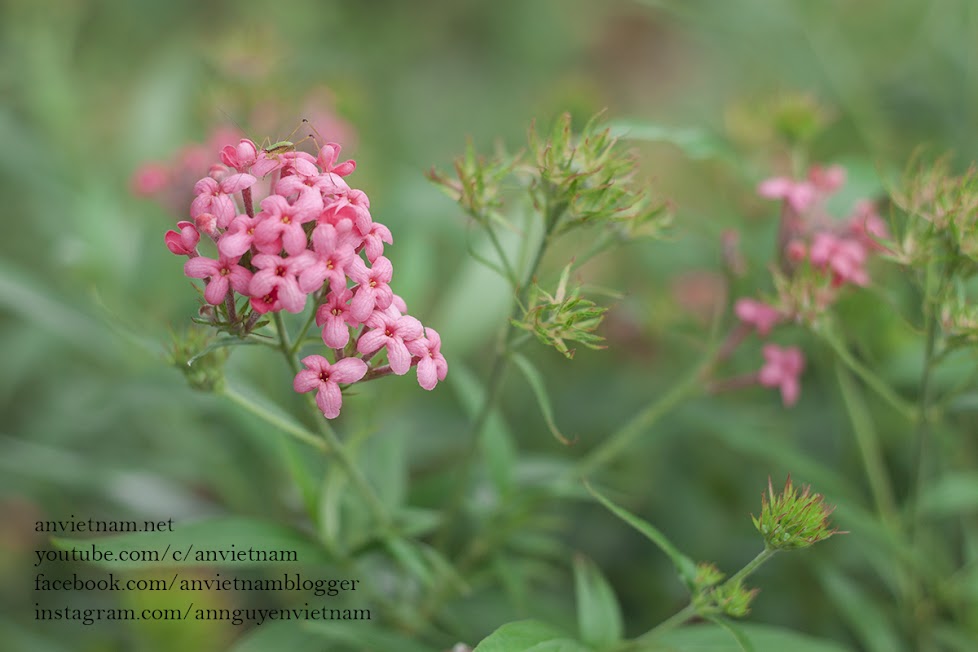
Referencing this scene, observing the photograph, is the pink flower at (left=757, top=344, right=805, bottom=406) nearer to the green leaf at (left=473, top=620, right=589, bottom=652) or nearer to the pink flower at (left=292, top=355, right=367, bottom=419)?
the green leaf at (left=473, top=620, right=589, bottom=652)

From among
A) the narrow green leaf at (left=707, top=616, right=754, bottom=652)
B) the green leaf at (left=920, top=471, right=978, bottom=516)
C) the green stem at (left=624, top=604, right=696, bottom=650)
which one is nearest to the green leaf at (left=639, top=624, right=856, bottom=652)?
the green stem at (left=624, top=604, right=696, bottom=650)

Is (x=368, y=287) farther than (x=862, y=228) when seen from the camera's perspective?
No

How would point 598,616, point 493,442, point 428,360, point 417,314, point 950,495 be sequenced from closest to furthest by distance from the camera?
point 428,360 < point 598,616 < point 493,442 < point 950,495 < point 417,314

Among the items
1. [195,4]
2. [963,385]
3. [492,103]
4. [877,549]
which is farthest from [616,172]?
[195,4]

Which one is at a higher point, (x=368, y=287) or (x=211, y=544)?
(x=368, y=287)

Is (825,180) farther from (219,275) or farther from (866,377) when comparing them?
(219,275)

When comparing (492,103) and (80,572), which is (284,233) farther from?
(492,103)

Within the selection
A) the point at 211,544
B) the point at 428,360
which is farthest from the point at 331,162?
the point at 211,544
